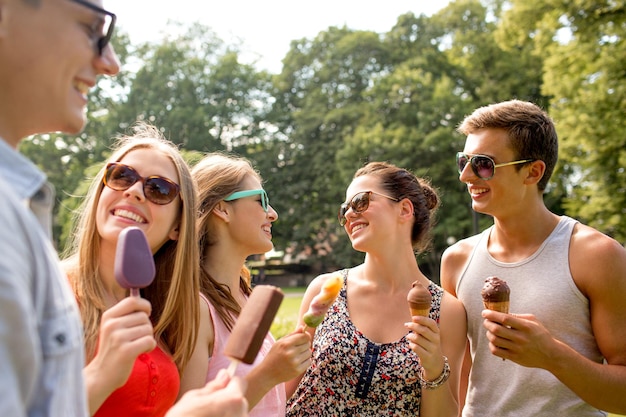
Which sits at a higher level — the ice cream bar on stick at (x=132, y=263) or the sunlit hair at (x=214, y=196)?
the sunlit hair at (x=214, y=196)

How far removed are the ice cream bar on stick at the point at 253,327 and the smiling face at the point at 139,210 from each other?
2.82 ft

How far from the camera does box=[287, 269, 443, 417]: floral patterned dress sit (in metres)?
3.51

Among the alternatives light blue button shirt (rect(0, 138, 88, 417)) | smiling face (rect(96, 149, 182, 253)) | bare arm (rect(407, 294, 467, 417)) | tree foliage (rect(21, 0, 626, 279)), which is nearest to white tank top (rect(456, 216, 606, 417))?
bare arm (rect(407, 294, 467, 417))

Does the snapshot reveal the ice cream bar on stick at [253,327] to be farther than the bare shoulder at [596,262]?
No

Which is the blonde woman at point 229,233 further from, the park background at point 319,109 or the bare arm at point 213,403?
the park background at point 319,109

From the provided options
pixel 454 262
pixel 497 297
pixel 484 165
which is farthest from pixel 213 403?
pixel 454 262

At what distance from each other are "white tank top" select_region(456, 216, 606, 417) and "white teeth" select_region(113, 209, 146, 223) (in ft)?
7.15

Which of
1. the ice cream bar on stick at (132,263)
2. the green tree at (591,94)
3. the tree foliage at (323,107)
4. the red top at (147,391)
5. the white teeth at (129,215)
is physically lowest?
the red top at (147,391)

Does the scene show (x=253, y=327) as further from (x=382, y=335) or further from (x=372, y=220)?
(x=372, y=220)

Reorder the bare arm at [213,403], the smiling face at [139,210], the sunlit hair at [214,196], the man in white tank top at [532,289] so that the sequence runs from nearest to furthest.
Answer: the bare arm at [213,403] < the smiling face at [139,210] < the man in white tank top at [532,289] < the sunlit hair at [214,196]

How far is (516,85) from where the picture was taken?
3216 centimetres

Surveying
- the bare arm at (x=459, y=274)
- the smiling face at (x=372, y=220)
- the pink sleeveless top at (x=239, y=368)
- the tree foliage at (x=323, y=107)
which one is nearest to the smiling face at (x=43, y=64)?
the pink sleeveless top at (x=239, y=368)

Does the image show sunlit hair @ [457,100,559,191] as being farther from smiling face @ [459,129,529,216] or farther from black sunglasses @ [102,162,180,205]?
black sunglasses @ [102,162,180,205]

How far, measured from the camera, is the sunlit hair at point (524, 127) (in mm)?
3666
